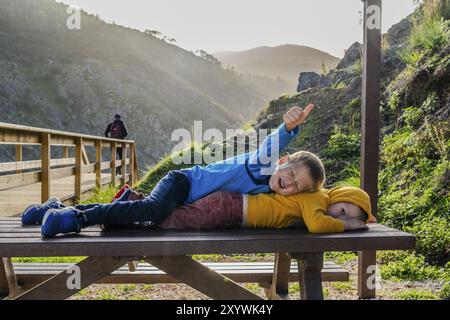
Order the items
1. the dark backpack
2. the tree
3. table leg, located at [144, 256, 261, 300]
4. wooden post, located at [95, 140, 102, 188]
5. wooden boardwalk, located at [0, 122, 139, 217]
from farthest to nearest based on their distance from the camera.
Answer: the tree, the dark backpack, wooden post, located at [95, 140, 102, 188], wooden boardwalk, located at [0, 122, 139, 217], table leg, located at [144, 256, 261, 300]

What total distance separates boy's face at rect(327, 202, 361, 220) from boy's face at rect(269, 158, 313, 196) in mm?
155

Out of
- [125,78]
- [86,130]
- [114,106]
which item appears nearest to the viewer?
[86,130]

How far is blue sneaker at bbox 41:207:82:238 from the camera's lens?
2.20 meters

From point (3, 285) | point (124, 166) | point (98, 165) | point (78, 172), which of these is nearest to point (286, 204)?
point (3, 285)

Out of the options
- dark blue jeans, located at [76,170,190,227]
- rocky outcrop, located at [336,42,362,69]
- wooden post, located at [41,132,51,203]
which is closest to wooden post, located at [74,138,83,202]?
wooden post, located at [41,132,51,203]

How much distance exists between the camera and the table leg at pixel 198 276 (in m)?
2.36

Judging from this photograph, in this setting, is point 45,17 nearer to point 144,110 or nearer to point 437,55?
point 144,110

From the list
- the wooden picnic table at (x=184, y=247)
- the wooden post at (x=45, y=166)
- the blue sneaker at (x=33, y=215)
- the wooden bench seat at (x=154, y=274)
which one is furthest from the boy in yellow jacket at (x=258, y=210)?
the wooden post at (x=45, y=166)

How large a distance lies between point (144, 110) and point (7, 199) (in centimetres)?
5276

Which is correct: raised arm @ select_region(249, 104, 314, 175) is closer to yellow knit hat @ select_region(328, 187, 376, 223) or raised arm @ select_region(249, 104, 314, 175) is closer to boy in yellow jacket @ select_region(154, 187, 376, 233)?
boy in yellow jacket @ select_region(154, 187, 376, 233)

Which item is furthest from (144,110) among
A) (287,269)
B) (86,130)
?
(287,269)

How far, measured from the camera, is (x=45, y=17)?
66.5m

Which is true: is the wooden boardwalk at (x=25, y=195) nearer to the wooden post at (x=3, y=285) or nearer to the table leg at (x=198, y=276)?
the wooden post at (x=3, y=285)

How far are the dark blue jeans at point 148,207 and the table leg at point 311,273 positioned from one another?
637 millimetres
